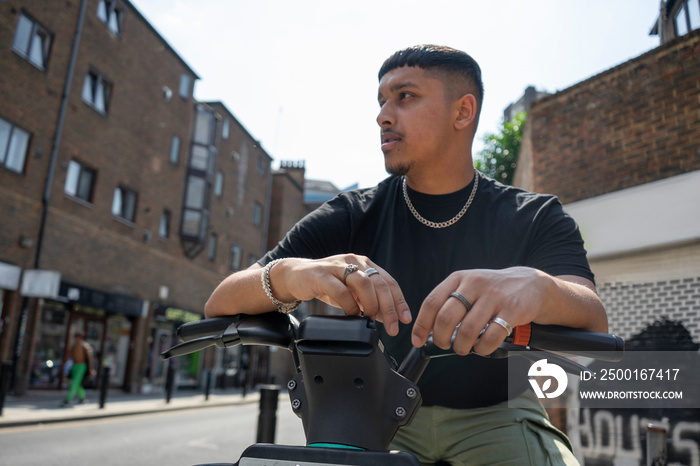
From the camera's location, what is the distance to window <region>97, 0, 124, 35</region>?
59.3 feet

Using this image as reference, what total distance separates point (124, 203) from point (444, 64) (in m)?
20.1

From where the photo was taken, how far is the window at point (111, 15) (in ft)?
59.3

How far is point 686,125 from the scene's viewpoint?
6.71 m

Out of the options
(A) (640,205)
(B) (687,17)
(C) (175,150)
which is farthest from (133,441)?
(C) (175,150)

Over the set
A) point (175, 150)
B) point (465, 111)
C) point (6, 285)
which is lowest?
point (465, 111)

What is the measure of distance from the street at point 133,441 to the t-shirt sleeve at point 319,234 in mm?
6377

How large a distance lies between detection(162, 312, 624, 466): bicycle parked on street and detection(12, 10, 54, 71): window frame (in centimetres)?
1678

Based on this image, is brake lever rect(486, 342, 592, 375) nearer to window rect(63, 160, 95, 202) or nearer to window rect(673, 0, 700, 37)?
window rect(673, 0, 700, 37)

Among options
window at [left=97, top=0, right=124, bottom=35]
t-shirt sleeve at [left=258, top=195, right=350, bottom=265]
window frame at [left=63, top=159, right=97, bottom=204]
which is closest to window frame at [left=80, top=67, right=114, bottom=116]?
window at [left=97, top=0, right=124, bottom=35]

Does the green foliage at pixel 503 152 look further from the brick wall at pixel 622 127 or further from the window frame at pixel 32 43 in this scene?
the window frame at pixel 32 43

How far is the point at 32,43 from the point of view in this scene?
15.2m

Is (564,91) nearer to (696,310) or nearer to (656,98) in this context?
(656,98)

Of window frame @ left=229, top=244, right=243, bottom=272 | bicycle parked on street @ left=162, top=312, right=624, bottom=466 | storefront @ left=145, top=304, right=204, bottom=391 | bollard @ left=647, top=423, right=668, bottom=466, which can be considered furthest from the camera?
window frame @ left=229, top=244, right=243, bottom=272

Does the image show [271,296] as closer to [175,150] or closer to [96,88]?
[96,88]
